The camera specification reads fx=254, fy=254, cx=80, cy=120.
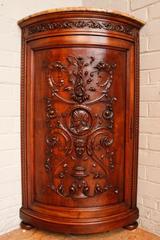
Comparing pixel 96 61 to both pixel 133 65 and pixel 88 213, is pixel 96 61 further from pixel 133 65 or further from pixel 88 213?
pixel 88 213

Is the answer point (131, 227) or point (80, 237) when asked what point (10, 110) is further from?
point (131, 227)

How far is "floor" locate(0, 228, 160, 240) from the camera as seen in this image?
1520 mm

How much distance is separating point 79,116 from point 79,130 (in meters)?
0.08

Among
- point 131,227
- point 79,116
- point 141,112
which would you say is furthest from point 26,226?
point 141,112

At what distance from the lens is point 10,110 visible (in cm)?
160

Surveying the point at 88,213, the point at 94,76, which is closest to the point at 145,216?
the point at 88,213

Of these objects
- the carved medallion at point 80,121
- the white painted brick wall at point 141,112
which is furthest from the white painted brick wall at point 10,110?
the carved medallion at point 80,121

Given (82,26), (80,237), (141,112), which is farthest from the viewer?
(141,112)

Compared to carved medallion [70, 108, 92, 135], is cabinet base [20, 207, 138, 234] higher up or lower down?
lower down

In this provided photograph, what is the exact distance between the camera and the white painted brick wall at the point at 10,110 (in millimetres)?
1556

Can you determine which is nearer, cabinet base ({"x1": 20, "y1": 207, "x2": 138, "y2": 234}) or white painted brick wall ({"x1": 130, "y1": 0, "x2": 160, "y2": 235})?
cabinet base ({"x1": 20, "y1": 207, "x2": 138, "y2": 234})

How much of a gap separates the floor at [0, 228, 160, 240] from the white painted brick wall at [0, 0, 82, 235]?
9cm

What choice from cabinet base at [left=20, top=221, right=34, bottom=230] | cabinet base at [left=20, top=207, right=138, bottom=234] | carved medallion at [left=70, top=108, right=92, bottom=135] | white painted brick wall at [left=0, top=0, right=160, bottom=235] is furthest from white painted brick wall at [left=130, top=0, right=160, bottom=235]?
cabinet base at [left=20, top=221, right=34, bottom=230]

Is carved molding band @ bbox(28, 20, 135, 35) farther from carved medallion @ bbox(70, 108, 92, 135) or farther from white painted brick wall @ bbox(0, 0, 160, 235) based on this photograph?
carved medallion @ bbox(70, 108, 92, 135)
